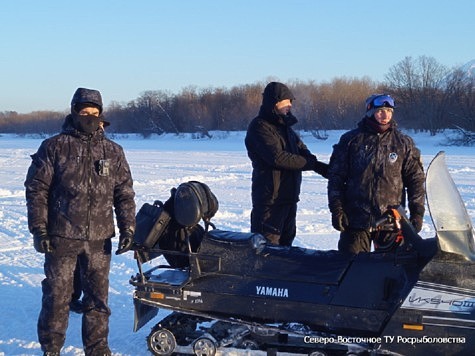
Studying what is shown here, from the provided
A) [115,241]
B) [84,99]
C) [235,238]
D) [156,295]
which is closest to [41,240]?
[156,295]

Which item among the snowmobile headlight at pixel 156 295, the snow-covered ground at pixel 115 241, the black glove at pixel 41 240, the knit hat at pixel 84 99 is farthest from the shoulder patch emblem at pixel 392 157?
the black glove at pixel 41 240

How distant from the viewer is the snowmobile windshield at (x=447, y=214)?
10.2 ft

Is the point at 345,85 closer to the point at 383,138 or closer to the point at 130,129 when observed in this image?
the point at 130,129

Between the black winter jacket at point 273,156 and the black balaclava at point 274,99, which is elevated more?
the black balaclava at point 274,99

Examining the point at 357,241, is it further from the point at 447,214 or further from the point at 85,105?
the point at 85,105

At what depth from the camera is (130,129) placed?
225 feet

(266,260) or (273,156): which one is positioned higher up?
(273,156)

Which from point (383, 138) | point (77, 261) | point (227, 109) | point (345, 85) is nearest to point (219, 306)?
point (77, 261)

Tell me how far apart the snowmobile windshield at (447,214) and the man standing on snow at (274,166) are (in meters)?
1.10

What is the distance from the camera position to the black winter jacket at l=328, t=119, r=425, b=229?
147 inches

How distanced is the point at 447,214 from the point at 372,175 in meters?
0.68

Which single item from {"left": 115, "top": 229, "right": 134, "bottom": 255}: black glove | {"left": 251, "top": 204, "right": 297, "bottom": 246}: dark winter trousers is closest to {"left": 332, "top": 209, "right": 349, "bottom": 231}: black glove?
{"left": 251, "top": 204, "right": 297, "bottom": 246}: dark winter trousers

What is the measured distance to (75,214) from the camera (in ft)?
11.9

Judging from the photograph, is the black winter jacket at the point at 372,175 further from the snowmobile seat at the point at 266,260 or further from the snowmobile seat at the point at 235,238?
the snowmobile seat at the point at 235,238
